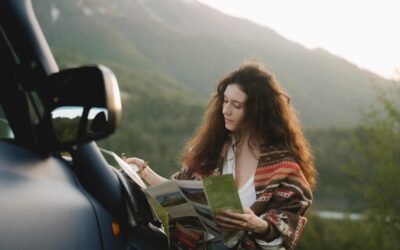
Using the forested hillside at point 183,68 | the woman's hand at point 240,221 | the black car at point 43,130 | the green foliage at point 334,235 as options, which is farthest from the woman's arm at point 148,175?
the forested hillside at point 183,68

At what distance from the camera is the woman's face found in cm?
281

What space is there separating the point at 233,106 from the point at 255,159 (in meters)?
0.30

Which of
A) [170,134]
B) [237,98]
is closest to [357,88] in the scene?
[170,134]

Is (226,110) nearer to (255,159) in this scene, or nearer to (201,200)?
(255,159)

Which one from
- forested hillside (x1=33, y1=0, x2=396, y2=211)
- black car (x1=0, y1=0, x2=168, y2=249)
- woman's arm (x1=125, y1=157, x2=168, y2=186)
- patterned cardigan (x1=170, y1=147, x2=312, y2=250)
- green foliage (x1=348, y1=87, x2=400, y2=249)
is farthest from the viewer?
forested hillside (x1=33, y1=0, x2=396, y2=211)

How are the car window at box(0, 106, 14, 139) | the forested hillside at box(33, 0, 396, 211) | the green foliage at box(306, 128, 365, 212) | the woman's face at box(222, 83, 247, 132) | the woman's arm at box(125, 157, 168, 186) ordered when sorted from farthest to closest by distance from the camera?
1. the forested hillside at box(33, 0, 396, 211)
2. the green foliage at box(306, 128, 365, 212)
3. the woman's face at box(222, 83, 247, 132)
4. the woman's arm at box(125, 157, 168, 186)
5. the car window at box(0, 106, 14, 139)

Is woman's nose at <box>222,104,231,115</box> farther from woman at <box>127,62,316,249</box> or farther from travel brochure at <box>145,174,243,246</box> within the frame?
travel brochure at <box>145,174,243,246</box>

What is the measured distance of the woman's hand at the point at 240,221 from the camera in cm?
210

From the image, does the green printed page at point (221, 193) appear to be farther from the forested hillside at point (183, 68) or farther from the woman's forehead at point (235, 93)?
the forested hillside at point (183, 68)

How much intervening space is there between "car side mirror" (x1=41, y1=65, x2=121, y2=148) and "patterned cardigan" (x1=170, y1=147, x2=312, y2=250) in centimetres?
84

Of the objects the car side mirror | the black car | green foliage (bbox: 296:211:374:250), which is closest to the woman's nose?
the black car

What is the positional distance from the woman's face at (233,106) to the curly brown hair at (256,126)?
21 mm

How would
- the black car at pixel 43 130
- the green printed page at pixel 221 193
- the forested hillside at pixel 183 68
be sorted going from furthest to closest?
1. the forested hillside at pixel 183 68
2. the green printed page at pixel 221 193
3. the black car at pixel 43 130

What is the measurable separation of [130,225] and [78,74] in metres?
0.54
